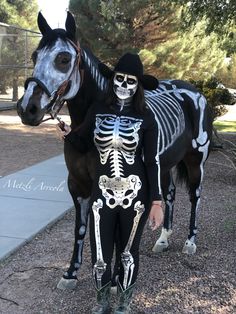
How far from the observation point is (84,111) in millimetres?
3367

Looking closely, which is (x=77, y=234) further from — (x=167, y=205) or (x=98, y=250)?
(x=167, y=205)

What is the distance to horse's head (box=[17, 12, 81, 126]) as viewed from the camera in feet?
9.05

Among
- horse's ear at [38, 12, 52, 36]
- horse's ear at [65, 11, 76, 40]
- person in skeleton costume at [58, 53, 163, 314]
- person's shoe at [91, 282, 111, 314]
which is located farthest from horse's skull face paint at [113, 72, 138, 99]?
person's shoe at [91, 282, 111, 314]

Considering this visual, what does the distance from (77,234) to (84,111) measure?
1.11 meters

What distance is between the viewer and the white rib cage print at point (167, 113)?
13.3ft

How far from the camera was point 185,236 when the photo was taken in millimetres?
5289

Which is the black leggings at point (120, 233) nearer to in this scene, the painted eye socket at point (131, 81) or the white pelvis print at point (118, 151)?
the white pelvis print at point (118, 151)

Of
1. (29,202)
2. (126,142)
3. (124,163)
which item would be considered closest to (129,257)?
(124,163)

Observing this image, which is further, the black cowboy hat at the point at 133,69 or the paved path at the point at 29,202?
the paved path at the point at 29,202

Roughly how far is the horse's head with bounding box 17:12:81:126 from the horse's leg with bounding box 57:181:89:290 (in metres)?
0.96

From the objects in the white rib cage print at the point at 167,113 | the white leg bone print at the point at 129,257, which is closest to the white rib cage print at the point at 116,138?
the white leg bone print at the point at 129,257

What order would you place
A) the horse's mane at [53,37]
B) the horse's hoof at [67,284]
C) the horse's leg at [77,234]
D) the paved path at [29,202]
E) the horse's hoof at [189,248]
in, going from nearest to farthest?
the horse's mane at [53,37] < the horse's leg at [77,234] < the horse's hoof at [67,284] < the horse's hoof at [189,248] < the paved path at [29,202]

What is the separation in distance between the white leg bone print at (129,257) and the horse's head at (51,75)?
857 mm

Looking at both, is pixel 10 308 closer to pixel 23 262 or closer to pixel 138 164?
pixel 23 262
